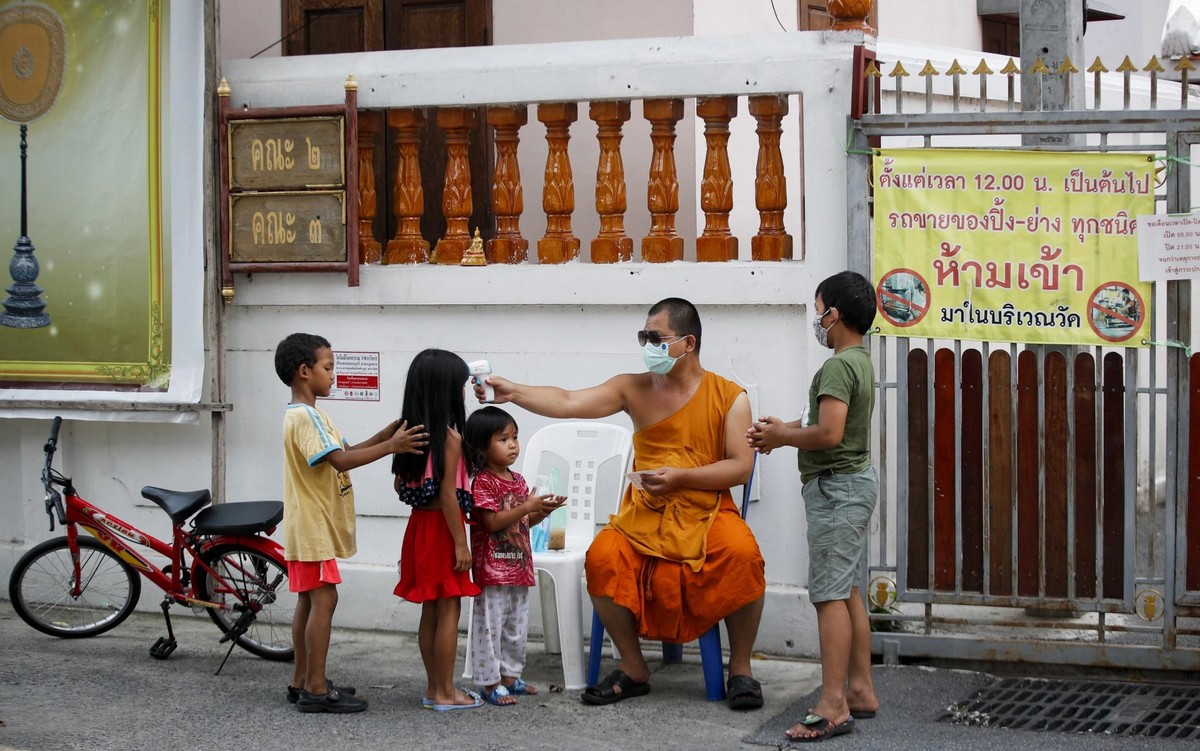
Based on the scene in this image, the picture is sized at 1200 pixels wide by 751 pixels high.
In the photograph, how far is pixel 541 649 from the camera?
6.68 m

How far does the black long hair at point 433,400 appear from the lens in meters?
5.52

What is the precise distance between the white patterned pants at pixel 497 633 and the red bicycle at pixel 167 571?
1061 mm

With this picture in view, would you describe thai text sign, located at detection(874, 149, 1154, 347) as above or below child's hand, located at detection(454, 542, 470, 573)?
above

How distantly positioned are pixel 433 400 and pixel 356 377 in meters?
1.56

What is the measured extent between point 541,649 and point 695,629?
1167mm

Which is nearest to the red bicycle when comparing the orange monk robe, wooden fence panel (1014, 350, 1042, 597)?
the orange monk robe

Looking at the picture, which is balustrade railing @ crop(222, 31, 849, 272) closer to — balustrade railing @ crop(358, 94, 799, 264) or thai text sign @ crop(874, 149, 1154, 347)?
balustrade railing @ crop(358, 94, 799, 264)

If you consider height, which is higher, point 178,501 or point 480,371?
point 480,371

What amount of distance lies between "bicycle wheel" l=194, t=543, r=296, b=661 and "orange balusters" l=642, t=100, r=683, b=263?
2.18 meters

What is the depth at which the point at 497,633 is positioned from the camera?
5.81 meters

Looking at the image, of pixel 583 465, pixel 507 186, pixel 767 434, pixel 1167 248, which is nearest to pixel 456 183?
pixel 507 186

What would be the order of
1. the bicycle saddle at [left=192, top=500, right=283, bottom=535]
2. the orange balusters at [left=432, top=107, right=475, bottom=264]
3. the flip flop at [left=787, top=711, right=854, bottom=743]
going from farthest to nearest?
1. the orange balusters at [left=432, top=107, right=475, bottom=264]
2. the bicycle saddle at [left=192, top=500, right=283, bottom=535]
3. the flip flop at [left=787, top=711, right=854, bottom=743]

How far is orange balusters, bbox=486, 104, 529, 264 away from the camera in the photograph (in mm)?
6758

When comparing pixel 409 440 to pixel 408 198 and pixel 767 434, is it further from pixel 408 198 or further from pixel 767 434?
pixel 408 198
